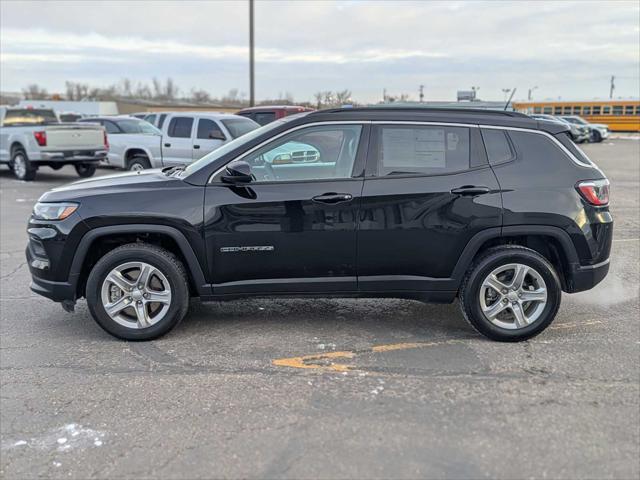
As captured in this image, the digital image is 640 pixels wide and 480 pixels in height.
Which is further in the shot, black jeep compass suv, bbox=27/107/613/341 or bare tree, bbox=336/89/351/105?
bare tree, bbox=336/89/351/105

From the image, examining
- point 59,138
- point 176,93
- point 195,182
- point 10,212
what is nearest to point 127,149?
point 59,138

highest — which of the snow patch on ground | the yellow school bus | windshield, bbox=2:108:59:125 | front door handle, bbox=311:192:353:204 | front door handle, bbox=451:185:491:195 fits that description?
the yellow school bus

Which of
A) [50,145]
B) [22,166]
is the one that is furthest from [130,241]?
[22,166]

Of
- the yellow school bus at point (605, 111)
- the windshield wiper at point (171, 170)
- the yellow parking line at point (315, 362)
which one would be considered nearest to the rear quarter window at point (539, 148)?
the yellow parking line at point (315, 362)

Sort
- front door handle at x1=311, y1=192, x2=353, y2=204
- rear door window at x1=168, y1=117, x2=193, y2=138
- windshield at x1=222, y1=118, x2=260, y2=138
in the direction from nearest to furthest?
front door handle at x1=311, y1=192, x2=353, y2=204, windshield at x1=222, y1=118, x2=260, y2=138, rear door window at x1=168, y1=117, x2=193, y2=138

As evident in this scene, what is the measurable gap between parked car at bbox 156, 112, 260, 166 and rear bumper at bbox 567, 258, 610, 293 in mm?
9554

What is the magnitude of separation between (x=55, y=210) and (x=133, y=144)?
11069 mm

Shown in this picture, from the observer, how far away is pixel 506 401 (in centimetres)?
363

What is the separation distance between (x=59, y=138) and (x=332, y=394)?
1322 cm

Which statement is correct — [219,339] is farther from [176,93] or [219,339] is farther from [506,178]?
[176,93]

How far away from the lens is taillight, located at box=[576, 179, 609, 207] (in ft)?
14.7

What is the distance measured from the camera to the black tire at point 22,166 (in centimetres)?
1522

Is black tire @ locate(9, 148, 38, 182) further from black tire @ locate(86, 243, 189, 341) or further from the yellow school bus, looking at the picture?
the yellow school bus

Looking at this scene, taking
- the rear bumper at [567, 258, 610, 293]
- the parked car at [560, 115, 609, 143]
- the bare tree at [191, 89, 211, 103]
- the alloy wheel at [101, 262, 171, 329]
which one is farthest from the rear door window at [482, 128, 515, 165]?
the bare tree at [191, 89, 211, 103]
